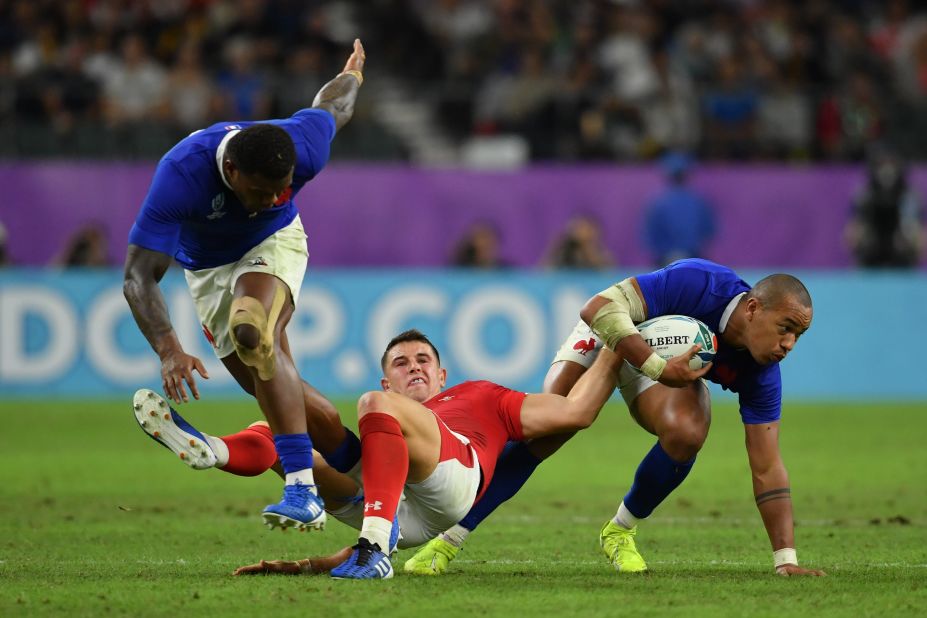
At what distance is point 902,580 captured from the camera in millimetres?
6609

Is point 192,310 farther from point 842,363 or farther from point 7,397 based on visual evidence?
point 842,363

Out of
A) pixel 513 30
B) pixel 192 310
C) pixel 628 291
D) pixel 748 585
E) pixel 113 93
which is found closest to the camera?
pixel 748 585

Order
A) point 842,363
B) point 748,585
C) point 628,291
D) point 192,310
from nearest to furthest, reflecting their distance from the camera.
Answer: point 748,585
point 628,291
point 192,310
point 842,363

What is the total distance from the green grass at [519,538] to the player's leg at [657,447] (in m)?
0.17

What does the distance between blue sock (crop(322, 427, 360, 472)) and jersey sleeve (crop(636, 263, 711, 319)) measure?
1524mm

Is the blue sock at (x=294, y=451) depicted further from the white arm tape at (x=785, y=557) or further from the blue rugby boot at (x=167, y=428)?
the white arm tape at (x=785, y=557)

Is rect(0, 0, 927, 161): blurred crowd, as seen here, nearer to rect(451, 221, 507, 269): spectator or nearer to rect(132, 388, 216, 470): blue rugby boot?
rect(451, 221, 507, 269): spectator

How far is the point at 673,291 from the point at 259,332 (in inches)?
79.1

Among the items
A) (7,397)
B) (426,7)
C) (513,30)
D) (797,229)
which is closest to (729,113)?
(797,229)

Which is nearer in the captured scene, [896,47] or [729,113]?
[729,113]

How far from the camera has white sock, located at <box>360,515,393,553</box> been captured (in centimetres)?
635

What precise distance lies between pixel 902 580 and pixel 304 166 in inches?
131

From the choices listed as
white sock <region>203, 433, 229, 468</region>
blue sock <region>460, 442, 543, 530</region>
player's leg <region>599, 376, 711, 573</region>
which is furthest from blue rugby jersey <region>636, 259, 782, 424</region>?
white sock <region>203, 433, 229, 468</region>

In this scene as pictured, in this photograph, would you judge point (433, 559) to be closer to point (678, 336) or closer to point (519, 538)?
point (519, 538)
